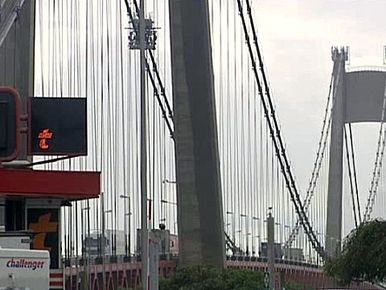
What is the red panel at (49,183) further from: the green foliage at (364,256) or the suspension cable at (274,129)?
the suspension cable at (274,129)

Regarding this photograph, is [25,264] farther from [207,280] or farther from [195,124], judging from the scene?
[195,124]

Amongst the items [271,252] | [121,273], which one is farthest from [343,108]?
[271,252]

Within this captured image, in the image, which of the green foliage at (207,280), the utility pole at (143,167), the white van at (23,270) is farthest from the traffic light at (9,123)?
the green foliage at (207,280)

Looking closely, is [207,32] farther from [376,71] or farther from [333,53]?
[333,53]

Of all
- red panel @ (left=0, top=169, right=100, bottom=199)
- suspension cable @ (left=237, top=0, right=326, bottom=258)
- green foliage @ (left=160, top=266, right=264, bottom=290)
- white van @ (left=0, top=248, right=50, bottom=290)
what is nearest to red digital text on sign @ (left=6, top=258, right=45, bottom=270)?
white van @ (left=0, top=248, right=50, bottom=290)

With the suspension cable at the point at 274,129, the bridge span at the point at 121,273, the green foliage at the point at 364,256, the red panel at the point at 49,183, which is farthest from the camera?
the suspension cable at the point at 274,129

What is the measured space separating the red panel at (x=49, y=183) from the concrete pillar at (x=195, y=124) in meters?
21.3

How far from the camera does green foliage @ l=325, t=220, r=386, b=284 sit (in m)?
30.2

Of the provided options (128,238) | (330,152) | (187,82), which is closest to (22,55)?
(187,82)

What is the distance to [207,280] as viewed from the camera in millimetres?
36656

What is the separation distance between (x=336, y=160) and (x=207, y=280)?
40.5 m

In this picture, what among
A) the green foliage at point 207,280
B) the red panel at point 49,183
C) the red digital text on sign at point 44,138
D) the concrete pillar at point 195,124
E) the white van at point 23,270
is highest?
the concrete pillar at point 195,124

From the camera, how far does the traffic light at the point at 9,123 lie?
11.7m

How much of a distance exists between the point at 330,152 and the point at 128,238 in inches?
1242
